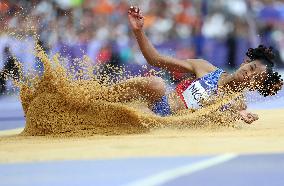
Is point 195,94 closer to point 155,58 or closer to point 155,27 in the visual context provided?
point 155,58

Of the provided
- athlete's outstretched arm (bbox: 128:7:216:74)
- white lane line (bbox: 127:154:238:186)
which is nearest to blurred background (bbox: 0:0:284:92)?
athlete's outstretched arm (bbox: 128:7:216:74)

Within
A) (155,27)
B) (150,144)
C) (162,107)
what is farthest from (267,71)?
(155,27)

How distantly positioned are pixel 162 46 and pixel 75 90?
9545mm

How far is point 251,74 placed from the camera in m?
6.87

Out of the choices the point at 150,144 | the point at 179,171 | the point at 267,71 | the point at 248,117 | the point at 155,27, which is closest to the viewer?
the point at 179,171

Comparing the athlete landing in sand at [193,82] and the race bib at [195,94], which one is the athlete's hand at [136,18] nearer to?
the athlete landing in sand at [193,82]

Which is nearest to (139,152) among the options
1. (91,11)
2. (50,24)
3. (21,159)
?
(21,159)

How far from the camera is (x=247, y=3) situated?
16.2 metres

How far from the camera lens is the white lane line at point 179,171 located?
3525 mm

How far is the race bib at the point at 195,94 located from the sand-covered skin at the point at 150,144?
36cm

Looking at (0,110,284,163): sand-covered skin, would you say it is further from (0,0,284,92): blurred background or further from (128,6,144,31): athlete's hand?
(0,0,284,92): blurred background

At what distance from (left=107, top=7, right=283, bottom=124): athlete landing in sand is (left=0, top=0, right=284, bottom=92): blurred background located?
23.6 ft

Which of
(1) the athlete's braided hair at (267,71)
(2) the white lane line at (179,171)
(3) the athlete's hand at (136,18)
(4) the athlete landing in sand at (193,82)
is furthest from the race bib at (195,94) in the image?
(2) the white lane line at (179,171)

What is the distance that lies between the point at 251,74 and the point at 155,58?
93 cm
